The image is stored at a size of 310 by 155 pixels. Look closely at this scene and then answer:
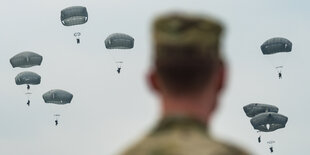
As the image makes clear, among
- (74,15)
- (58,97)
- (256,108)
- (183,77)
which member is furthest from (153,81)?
(256,108)

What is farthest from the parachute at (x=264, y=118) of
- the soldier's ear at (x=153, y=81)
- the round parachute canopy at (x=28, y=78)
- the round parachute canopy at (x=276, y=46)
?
the soldier's ear at (x=153, y=81)

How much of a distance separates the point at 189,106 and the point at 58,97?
317 feet

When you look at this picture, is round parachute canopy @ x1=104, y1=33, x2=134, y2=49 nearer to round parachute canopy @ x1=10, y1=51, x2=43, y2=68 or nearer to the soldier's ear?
round parachute canopy @ x1=10, y1=51, x2=43, y2=68

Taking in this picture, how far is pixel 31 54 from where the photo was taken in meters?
97.4

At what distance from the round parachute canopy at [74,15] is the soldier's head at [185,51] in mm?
90457

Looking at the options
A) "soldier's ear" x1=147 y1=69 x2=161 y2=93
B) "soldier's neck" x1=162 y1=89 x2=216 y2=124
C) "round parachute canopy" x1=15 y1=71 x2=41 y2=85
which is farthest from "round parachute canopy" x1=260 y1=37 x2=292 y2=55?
"soldier's neck" x1=162 y1=89 x2=216 y2=124

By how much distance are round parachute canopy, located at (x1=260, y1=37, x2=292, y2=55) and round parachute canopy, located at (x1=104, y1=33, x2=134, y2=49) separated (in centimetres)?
1462

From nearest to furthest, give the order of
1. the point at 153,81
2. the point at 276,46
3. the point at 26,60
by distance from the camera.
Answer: the point at 153,81 → the point at 276,46 → the point at 26,60

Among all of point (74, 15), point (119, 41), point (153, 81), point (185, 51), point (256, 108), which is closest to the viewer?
point (185, 51)

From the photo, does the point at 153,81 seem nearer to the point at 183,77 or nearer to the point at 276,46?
the point at 183,77

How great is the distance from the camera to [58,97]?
10019 cm

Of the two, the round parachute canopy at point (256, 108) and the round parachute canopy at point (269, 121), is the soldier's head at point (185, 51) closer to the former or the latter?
the round parachute canopy at point (269, 121)

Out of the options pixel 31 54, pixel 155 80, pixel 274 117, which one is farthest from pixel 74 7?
pixel 155 80

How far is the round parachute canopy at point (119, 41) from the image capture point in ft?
301
